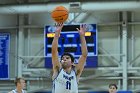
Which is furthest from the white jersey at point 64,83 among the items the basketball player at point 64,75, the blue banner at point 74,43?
the blue banner at point 74,43

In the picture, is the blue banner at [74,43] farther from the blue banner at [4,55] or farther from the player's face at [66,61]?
the player's face at [66,61]

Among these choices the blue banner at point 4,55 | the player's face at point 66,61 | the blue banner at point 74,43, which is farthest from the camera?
the blue banner at point 4,55

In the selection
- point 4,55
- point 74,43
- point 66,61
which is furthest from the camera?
point 4,55

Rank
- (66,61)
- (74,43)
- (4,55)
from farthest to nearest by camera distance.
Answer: (4,55)
(74,43)
(66,61)

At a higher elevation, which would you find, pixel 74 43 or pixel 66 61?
pixel 74 43

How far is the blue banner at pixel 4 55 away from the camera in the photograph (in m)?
12.3

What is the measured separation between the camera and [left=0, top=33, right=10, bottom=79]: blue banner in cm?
1227

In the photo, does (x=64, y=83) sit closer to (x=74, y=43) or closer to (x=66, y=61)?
(x=66, y=61)

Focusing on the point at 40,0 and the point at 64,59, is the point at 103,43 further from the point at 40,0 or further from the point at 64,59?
the point at 64,59

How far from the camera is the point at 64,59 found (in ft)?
13.3

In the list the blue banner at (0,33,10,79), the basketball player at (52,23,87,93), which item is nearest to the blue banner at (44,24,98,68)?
the blue banner at (0,33,10,79)

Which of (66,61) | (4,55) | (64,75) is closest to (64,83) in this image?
(64,75)

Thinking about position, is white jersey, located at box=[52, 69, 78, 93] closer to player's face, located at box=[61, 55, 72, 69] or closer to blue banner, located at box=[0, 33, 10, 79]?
player's face, located at box=[61, 55, 72, 69]

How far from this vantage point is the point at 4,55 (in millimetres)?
12352
